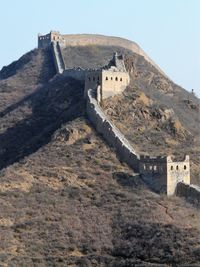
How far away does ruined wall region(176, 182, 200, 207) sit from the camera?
2430 inches

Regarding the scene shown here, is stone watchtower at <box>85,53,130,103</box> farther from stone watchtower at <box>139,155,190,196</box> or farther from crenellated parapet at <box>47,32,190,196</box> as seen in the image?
stone watchtower at <box>139,155,190,196</box>

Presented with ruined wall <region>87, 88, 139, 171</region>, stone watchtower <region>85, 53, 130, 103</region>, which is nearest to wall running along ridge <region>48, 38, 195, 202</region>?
ruined wall <region>87, 88, 139, 171</region>

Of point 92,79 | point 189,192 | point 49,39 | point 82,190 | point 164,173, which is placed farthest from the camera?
point 49,39

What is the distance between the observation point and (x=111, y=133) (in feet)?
227

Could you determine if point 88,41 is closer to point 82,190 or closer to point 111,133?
point 111,133

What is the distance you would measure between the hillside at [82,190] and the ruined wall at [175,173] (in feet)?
3.48

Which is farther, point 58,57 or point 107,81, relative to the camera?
point 58,57

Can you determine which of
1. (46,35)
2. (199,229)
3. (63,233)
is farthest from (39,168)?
(46,35)

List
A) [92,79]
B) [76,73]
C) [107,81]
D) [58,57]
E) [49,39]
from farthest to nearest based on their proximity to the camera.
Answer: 1. [49,39]
2. [58,57]
3. [76,73]
4. [92,79]
5. [107,81]

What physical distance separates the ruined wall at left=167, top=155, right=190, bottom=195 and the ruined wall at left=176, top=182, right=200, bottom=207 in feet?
1.29

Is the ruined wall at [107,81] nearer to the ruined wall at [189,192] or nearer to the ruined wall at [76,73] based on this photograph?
the ruined wall at [76,73]

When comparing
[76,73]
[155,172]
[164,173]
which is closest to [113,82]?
[76,73]

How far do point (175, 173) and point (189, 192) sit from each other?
191 cm

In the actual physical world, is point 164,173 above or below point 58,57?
below
